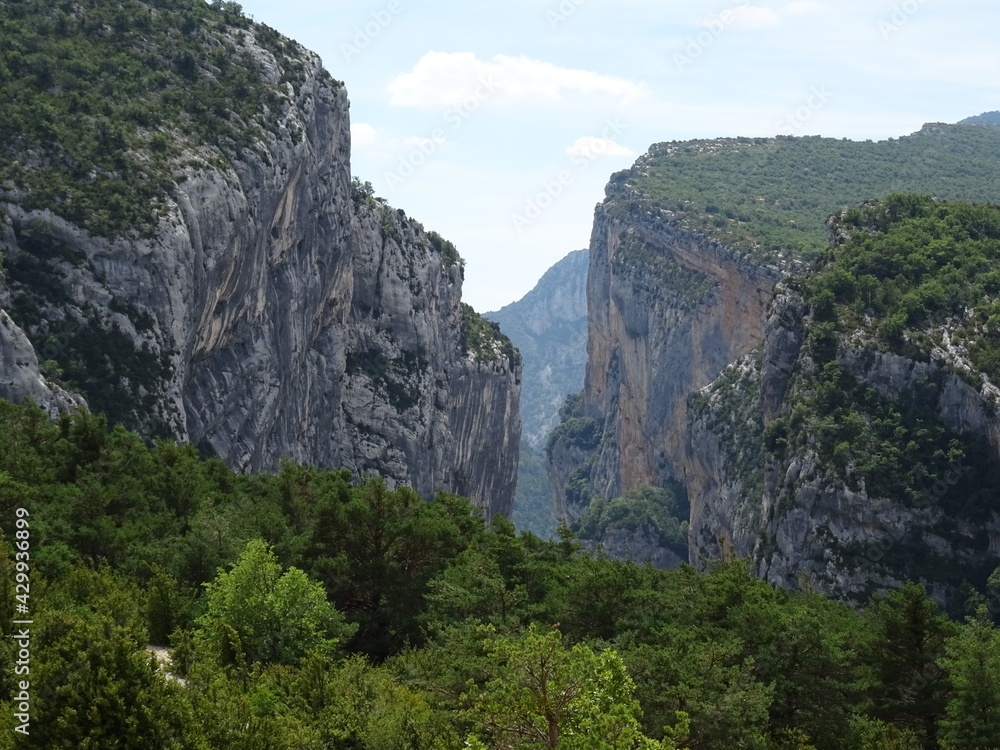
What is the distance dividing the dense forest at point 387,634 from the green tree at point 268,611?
65 millimetres

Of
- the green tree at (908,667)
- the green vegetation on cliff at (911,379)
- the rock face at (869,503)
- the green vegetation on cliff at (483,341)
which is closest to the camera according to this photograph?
the green tree at (908,667)

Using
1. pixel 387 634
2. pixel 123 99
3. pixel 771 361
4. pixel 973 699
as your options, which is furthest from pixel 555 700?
pixel 771 361

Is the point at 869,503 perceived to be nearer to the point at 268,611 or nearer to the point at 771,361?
the point at 771,361

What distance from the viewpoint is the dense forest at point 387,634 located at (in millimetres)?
22484

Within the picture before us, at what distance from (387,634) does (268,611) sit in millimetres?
8548

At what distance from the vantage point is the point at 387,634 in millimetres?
42344

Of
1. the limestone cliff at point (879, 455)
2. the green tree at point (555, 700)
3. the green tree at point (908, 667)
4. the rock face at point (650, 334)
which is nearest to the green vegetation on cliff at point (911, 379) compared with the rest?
the limestone cliff at point (879, 455)

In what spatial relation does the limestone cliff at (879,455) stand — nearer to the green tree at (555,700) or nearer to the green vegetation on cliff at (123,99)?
the green vegetation on cliff at (123,99)

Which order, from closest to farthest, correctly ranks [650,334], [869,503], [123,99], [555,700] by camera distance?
[555,700]
[869,503]
[123,99]
[650,334]

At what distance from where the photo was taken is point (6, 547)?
110 ft

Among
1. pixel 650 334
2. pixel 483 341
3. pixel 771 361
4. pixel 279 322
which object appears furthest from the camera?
pixel 650 334

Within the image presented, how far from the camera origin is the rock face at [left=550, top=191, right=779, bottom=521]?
14500cm

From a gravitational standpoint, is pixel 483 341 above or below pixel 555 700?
above

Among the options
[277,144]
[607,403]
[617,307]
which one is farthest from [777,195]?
[277,144]
